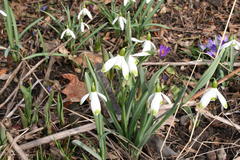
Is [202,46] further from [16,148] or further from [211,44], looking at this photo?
[16,148]

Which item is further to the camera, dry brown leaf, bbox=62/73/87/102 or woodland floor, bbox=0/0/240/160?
dry brown leaf, bbox=62/73/87/102

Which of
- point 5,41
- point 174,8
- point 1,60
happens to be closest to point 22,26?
point 5,41

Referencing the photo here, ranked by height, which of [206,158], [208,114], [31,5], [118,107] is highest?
[31,5]

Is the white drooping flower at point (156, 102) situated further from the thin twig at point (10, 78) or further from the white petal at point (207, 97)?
the thin twig at point (10, 78)

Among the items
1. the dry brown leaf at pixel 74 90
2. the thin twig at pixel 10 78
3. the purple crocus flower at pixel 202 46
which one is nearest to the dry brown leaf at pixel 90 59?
the dry brown leaf at pixel 74 90

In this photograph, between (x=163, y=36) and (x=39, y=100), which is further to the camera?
(x=163, y=36)

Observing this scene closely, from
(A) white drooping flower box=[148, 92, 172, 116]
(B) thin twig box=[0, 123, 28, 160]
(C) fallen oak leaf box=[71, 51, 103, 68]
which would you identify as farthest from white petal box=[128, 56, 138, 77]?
(C) fallen oak leaf box=[71, 51, 103, 68]

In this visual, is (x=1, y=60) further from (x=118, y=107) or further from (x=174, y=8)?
(x=174, y=8)

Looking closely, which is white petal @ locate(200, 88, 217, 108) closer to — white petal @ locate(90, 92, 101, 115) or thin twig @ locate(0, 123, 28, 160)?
white petal @ locate(90, 92, 101, 115)
